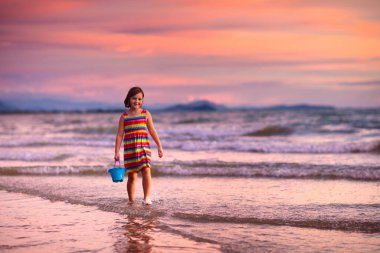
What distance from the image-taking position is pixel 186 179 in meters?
10.2

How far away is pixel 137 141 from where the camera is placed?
7.25 m

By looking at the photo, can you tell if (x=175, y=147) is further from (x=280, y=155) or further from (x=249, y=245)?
(x=249, y=245)

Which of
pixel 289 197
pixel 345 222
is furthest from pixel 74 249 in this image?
pixel 289 197

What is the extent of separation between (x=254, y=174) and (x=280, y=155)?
4574mm

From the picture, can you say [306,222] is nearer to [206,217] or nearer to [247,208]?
[247,208]

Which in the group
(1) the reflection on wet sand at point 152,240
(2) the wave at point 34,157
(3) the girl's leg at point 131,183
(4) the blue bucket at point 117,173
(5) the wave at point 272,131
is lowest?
(1) the reflection on wet sand at point 152,240

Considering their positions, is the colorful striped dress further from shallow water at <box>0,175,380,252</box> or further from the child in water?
shallow water at <box>0,175,380,252</box>

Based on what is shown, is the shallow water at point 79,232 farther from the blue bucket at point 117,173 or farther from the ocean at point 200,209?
the blue bucket at point 117,173

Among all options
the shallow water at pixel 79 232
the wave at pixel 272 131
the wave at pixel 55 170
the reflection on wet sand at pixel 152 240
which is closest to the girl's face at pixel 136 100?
the shallow water at pixel 79 232

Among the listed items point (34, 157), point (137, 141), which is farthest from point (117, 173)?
point (34, 157)

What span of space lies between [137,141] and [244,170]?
13.9ft

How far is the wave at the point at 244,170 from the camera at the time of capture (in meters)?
10.3

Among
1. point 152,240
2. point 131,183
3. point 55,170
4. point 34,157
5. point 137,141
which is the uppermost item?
point 137,141

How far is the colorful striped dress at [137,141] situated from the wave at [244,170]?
145 inches
